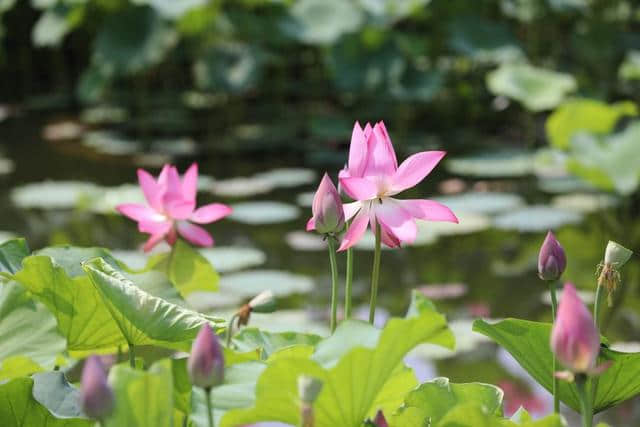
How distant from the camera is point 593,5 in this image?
4.32 m

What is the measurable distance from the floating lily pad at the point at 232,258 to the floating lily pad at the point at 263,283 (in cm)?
2

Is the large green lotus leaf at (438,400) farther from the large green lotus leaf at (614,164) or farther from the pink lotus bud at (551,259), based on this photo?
the large green lotus leaf at (614,164)

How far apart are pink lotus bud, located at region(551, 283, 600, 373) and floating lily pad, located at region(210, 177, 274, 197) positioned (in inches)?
105

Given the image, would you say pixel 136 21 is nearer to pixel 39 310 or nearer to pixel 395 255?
pixel 395 255

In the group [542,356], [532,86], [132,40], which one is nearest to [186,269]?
[542,356]

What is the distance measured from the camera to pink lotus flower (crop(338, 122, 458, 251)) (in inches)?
28.6

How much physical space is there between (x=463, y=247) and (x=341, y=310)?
1.62 feet

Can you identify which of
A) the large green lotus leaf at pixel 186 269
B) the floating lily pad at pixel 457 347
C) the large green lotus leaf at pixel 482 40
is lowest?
the floating lily pad at pixel 457 347

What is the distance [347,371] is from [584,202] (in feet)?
8.30

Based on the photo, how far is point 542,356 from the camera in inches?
29.0

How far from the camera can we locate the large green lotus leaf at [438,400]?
27.7 inches

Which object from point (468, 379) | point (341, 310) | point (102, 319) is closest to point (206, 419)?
point (102, 319)

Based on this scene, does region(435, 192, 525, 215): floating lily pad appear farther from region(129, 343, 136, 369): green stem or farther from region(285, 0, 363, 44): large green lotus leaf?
region(129, 343, 136, 369): green stem

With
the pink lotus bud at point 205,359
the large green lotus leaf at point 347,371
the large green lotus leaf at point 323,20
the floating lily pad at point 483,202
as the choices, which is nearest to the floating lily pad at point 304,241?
the floating lily pad at point 483,202
